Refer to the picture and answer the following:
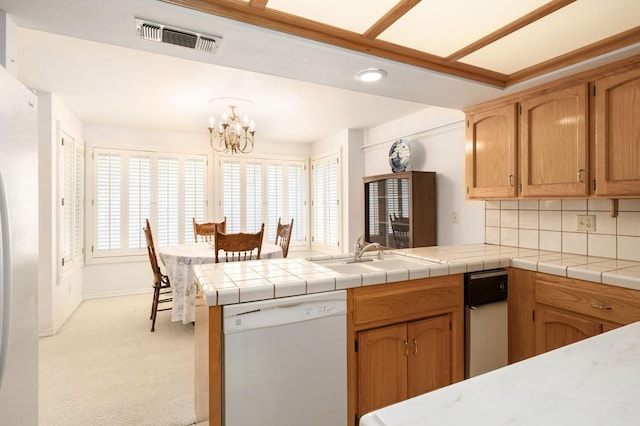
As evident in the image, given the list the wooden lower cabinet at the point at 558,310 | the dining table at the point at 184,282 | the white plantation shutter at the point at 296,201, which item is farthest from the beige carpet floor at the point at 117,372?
the white plantation shutter at the point at 296,201

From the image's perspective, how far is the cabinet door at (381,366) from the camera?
1608mm

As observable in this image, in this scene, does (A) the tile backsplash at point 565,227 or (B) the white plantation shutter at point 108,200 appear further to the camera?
(B) the white plantation shutter at point 108,200

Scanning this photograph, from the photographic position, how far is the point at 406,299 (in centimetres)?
173

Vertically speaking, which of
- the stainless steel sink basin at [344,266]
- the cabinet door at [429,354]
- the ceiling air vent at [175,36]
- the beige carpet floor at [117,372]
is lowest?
the beige carpet floor at [117,372]

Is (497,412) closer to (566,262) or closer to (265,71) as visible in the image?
(566,262)

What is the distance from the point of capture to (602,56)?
1837mm

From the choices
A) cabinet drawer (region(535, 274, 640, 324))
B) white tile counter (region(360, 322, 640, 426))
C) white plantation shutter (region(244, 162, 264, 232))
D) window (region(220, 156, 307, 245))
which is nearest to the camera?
white tile counter (region(360, 322, 640, 426))

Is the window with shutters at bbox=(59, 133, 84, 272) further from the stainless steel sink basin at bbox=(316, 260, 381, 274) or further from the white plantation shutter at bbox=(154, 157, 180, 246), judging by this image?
the stainless steel sink basin at bbox=(316, 260, 381, 274)

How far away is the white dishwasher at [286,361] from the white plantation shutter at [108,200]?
3967 mm

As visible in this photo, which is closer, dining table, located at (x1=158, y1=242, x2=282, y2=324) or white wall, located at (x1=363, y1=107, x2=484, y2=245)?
dining table, located at (x1=158, y1=242, x2=282, y2=324)

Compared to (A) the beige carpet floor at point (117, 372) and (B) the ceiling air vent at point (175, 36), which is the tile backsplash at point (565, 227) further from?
(A) the beige carpet floor at point (117, 372)

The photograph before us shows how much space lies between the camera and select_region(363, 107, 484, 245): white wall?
323 centimetres

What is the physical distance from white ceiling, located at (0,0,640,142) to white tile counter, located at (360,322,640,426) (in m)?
1.61

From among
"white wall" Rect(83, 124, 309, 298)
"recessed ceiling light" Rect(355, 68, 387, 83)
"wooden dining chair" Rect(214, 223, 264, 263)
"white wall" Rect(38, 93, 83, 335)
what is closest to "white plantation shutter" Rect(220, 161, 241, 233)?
"white wall" Rect(83, 124, 309, 298)
